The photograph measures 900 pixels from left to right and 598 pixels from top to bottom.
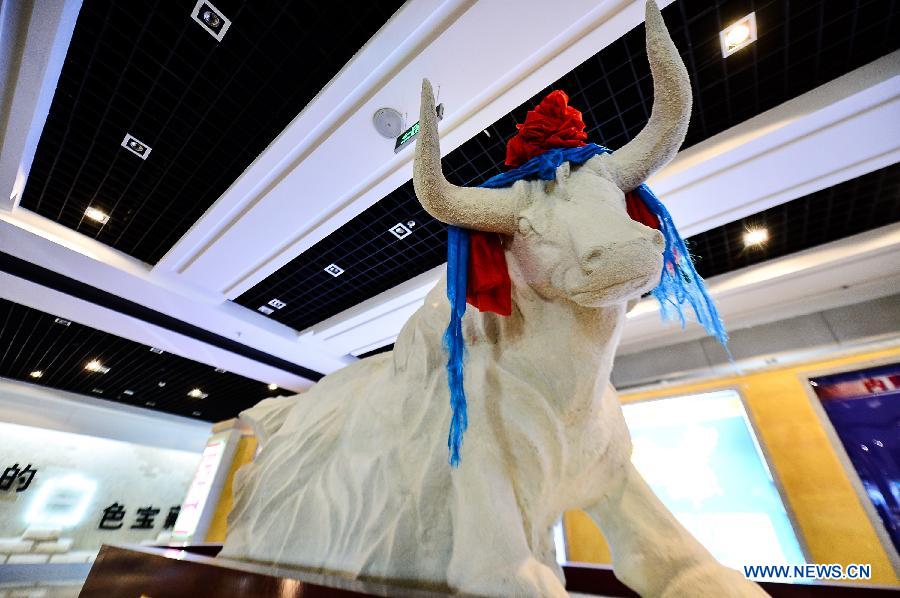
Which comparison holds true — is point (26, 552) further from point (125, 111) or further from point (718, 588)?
point (718, 588)

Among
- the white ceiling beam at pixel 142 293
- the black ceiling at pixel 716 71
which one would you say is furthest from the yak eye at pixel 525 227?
the white ceiling beam at pixel 142 293

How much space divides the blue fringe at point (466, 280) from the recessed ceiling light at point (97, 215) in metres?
4.19

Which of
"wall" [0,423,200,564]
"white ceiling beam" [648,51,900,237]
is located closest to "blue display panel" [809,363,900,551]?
"white ceiling beam" [648,51,900,237]

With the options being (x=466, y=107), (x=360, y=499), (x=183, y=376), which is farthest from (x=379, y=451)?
(x=183, y=376)

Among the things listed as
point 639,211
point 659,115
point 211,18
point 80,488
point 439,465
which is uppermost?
point 211,18

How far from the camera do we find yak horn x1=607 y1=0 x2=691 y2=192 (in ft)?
2.27

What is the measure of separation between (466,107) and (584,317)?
200 cm

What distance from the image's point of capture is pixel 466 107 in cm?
228

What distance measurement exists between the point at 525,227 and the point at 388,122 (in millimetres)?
1999

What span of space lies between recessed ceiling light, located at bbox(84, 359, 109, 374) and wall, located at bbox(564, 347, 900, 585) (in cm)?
755

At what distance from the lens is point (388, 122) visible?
2361mm

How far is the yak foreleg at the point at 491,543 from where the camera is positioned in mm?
528

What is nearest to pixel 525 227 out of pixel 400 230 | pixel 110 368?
pixel 400 230

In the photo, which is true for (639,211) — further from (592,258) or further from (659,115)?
(592,258)
